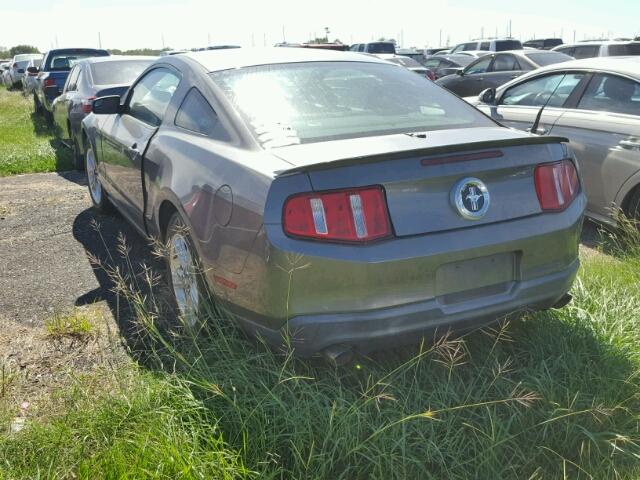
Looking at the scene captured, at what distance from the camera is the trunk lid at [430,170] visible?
8.72 feet

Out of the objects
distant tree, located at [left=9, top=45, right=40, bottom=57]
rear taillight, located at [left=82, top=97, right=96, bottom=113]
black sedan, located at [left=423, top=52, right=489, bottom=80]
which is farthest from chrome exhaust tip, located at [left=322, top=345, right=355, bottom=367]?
distant tree, located at [left=9, top=45, right=40, bottom=57]

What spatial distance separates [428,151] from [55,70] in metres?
13.1

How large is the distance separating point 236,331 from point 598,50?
14.2 m

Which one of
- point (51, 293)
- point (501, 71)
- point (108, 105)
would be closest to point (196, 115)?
point (108, 105)

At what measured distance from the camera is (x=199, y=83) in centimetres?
366

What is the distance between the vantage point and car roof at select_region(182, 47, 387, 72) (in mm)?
3744

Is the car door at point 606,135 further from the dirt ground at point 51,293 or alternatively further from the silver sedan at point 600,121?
the dirt ground at point 51,293

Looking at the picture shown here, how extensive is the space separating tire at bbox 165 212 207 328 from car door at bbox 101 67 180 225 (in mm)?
697

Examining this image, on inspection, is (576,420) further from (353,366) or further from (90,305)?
(90,305)

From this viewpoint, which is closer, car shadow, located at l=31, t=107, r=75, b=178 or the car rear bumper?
the car rear bumper

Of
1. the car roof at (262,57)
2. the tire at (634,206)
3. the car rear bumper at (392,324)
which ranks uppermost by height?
the car roof at (262,57)

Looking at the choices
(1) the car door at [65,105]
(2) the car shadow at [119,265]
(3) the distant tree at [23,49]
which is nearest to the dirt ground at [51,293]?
(2) the car shadow at [119,265]

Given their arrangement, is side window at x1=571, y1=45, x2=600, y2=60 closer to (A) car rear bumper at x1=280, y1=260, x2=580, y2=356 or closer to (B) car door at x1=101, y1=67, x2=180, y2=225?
(B) car door at x1=101, y1=67, x2=180, y2=225

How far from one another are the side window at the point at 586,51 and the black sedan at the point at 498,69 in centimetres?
216
